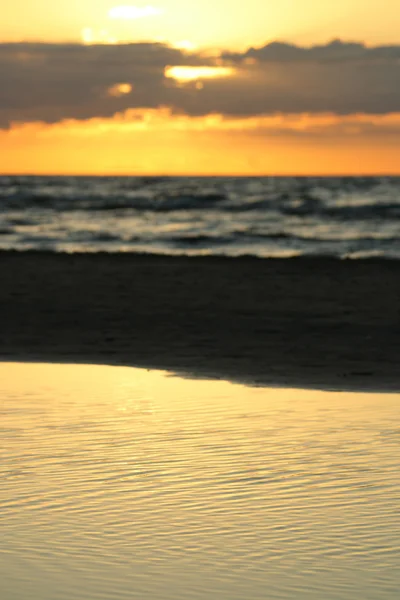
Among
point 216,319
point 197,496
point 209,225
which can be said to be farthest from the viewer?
point 209,225

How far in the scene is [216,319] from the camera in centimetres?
1859

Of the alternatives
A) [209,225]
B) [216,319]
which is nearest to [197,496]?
[216,319]

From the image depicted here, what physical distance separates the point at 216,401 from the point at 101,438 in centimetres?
224

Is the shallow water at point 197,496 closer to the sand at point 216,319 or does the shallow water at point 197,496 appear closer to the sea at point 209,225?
the sand at point 216,319

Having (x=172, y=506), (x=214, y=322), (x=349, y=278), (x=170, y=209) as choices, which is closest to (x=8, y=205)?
(x=170, y=209)

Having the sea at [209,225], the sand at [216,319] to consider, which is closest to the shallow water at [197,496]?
the sand at [216,319]

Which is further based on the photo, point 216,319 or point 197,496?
point 216,319

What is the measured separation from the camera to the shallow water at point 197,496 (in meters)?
6.14

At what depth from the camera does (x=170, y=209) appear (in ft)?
234

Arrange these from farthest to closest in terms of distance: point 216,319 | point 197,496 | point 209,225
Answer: point 209,225
point 216,319
point 197,496

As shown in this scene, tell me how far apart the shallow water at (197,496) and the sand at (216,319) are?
8.29 feet

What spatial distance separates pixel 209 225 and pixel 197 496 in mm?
48768

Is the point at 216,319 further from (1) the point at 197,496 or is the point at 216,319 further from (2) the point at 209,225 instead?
(2) the point at 209,225

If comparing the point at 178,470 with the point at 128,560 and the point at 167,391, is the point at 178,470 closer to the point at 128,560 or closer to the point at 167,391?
the point at 128,560
